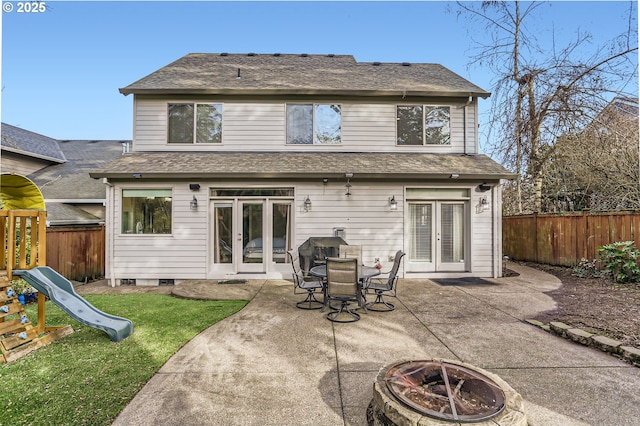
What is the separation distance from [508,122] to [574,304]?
312 inches

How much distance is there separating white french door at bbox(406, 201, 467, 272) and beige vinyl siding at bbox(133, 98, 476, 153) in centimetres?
187

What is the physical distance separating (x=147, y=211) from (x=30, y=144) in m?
10.7

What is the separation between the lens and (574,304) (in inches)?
215

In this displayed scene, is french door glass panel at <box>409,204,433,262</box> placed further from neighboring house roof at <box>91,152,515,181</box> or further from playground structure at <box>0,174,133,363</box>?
playground structure at <box>0,174,133,363</box>

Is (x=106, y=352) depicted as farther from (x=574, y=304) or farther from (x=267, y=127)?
(x=574, y=304)

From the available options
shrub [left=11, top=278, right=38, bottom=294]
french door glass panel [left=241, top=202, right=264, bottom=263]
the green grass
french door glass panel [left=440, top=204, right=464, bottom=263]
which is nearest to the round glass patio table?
the green grass

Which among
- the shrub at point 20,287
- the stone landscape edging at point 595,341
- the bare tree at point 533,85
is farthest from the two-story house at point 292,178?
the stone landscape edging at point 595,341

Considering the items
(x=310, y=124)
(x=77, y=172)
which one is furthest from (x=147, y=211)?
(x=77, y=172)

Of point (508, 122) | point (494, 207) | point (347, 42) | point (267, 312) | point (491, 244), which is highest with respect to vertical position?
point (347, 42)

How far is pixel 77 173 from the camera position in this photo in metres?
13.0

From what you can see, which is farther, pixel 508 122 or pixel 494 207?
pixel 508 122

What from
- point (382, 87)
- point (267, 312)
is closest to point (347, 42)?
point (382, 87)

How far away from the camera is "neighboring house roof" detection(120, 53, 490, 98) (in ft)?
27.9

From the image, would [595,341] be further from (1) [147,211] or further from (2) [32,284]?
(1) [147,211]
